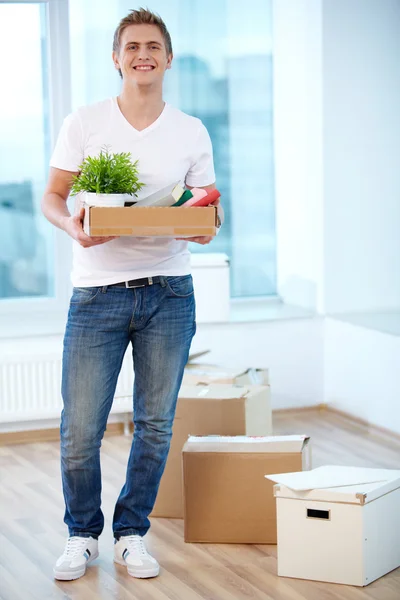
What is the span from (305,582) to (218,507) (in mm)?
392

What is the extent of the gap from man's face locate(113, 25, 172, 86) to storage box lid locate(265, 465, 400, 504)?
3.80 ft

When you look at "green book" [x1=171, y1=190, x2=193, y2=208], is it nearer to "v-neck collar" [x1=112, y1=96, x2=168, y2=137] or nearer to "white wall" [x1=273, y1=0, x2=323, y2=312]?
"v-neck collar" [x1=112, y1=96, x2=168, y2=137]

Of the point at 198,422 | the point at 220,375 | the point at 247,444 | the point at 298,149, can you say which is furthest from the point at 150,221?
the point at 298,149

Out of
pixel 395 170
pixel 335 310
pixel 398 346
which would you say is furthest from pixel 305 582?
pixel 395 170

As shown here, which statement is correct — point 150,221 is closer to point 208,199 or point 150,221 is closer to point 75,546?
point 208,199

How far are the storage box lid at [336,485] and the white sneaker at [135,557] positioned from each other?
404 mm

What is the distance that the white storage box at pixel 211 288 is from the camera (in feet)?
14.6

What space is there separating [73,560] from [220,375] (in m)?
1.02

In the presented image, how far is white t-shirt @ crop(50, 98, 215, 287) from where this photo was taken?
249cm

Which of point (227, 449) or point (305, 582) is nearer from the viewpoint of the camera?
point (305, 582)

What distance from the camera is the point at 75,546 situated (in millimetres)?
2691

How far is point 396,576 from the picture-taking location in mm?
2705

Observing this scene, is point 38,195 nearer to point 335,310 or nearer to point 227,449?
point 335,310

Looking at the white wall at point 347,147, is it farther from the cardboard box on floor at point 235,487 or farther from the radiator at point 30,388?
the cardboard box on floor at point 235,487
